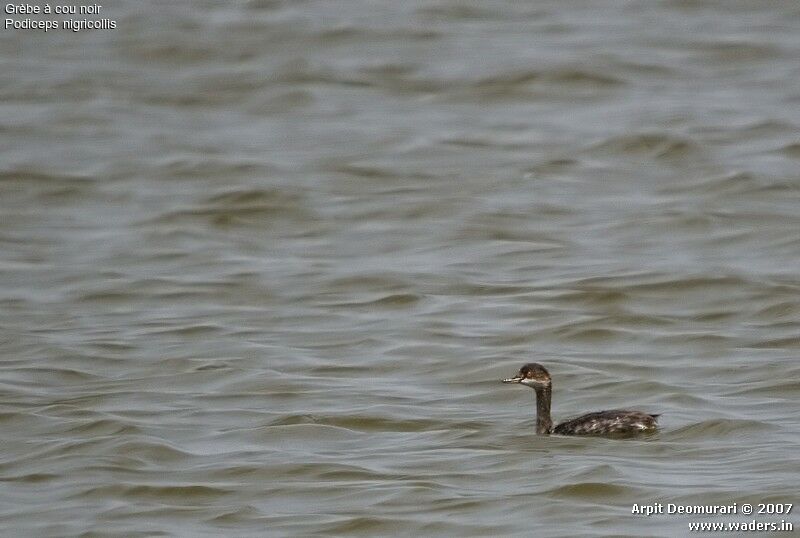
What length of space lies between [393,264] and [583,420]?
4927mm

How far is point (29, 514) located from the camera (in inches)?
340

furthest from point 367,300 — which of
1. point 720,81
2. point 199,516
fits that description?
point 720,81

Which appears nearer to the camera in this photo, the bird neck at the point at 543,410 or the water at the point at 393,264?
the water at the point at 393,264

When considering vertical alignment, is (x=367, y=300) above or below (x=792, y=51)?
below

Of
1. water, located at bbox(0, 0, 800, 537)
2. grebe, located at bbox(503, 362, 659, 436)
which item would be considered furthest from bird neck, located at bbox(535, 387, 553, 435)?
water, located at bbox(0, 0, 800, 537)

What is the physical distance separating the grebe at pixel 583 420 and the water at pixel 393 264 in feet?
0.32

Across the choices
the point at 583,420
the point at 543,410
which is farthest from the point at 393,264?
the point at 583,420

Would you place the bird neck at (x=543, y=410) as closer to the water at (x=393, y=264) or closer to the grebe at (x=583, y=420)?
the grebe at (x=583, y=420)

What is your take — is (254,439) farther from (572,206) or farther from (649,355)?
(572,206)

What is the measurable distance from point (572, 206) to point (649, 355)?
4.02m

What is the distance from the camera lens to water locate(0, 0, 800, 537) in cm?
893

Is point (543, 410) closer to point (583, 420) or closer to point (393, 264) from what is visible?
point (583, 420)

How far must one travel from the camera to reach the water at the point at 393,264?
8.93 m

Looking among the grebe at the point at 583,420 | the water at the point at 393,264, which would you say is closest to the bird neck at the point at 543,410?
the grebe at the point at 583,420
